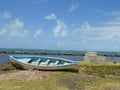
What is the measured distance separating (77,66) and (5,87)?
41.0 ft

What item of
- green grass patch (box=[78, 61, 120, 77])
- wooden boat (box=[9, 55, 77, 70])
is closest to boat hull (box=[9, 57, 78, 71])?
wooden boat (box=[9, 55, 77, 70])

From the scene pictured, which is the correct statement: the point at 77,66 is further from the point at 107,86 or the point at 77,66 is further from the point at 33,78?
the point at 107,86

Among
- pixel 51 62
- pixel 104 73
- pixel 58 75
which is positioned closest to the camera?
pixel 58 75

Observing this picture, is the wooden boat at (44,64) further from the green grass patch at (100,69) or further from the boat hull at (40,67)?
the green grass patch at (100,69)

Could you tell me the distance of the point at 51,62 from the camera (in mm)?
36719

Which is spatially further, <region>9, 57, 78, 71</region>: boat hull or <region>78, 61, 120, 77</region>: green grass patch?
<region>78, 61, 120, 77</region>: green grass patch

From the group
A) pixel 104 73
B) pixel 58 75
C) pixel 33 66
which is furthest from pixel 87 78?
pixel 33 66

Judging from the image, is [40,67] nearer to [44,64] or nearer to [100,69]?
[44,64]

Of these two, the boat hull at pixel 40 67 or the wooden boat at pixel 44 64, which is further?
the wooden boat at pixel 44 64

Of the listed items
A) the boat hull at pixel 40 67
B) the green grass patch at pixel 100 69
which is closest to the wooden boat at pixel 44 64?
the boat hull at pixel 40 67

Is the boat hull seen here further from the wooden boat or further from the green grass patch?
the green grass patch

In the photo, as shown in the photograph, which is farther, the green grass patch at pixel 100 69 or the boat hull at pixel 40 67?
the green grass patch at pixel 100 69

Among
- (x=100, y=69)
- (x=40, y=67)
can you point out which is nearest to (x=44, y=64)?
(x=40, y=67)

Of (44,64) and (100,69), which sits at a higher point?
(44,64)
